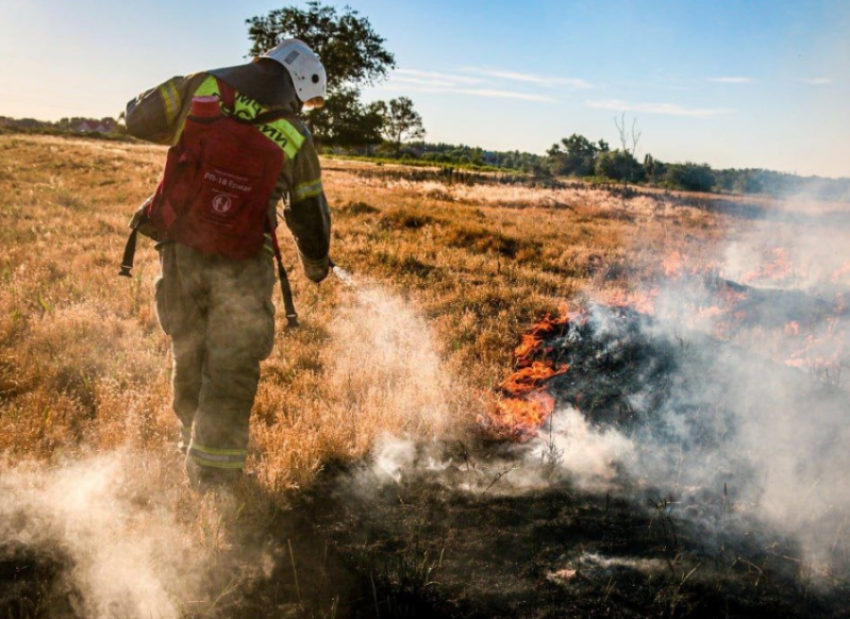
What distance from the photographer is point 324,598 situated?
2660 millimetres

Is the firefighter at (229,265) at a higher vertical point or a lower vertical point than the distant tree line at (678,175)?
lower

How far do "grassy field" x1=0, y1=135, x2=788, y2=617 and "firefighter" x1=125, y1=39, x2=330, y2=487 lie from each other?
1.42 feet

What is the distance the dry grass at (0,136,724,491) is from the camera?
3.94 metres

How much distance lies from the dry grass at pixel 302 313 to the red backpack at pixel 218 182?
1.47m

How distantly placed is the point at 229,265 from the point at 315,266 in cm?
50

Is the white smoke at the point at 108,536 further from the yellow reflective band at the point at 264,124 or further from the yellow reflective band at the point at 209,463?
the yellow reflective band at the point at 264,124

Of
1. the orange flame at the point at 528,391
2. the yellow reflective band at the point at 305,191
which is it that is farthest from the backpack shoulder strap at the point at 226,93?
the orange flame at the point at 528,391

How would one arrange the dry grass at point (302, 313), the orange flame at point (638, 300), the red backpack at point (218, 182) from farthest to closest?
the orange flame at point (638, 300) < the dry grass at point (302, 313) < the red backpack at point (218, 182)

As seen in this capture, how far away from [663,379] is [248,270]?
129 inches

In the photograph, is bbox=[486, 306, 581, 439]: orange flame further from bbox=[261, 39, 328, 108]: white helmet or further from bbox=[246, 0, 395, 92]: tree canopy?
bbox=[246, 0, 395, 92]: tree canopy

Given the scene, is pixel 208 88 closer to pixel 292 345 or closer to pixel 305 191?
pixel 305 191

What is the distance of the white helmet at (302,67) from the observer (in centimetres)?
314

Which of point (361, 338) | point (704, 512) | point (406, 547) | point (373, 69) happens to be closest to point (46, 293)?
point (361, 338)

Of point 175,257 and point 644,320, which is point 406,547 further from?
point 644,320
